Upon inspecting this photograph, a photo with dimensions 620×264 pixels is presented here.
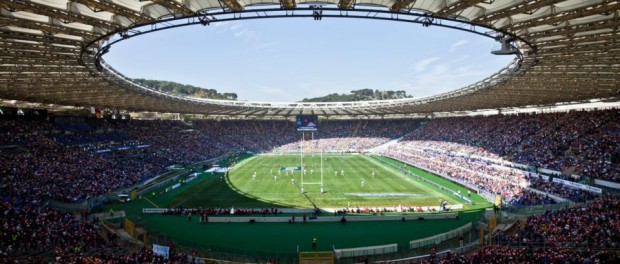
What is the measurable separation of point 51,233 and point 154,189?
1911 cm

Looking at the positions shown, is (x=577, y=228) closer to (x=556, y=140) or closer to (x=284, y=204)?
(x=284, y=204)

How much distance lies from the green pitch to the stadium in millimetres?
318

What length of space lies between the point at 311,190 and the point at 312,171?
43.8 ft

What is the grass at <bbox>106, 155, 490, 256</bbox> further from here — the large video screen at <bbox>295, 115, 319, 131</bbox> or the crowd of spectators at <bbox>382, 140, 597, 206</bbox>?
the large video screen at <bbox>295, 115, 319, 131</bbox>

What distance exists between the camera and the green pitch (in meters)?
32.8

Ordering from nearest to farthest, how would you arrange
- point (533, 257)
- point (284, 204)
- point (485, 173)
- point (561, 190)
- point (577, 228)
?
point (533, 257)
point (577, 228)
point (561, 190)
point (284, 204)
point (485, 173)

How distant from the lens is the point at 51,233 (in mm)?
19781

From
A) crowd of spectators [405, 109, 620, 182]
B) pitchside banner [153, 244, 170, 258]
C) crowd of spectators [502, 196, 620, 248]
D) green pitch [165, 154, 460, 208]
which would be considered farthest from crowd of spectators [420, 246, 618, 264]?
crowd of spectators [405, 109, 620, 182]

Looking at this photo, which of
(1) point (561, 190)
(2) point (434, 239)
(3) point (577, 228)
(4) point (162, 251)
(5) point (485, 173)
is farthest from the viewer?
(5) point (485, 173)

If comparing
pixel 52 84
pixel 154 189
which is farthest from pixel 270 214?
pixel 52 84

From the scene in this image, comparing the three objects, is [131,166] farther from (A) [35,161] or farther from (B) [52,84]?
(B) [52,84]

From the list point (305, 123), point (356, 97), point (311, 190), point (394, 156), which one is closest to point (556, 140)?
point (311, 190)

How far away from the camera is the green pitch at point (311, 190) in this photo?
1292 inches

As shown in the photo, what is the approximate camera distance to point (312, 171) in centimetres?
5153
